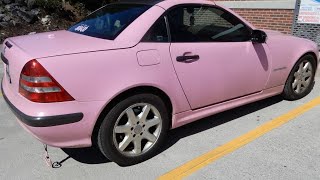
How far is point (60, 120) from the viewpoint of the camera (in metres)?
2.93

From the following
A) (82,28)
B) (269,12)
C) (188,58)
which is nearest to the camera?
(188,58)

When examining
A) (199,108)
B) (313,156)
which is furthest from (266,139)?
(199,108)

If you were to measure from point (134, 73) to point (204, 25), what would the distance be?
47.0 inches

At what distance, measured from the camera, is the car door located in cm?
360

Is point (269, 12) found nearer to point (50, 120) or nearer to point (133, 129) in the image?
point (133, 129)

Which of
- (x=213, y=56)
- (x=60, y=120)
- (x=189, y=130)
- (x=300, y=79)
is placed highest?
(x=213, y=56)

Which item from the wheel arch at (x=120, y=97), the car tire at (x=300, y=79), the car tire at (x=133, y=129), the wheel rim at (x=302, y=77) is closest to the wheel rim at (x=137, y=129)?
the car tire at (x=133, y=129)

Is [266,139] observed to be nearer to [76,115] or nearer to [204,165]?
[204,165]

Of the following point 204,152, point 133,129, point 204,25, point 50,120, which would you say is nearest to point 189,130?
point 204,152

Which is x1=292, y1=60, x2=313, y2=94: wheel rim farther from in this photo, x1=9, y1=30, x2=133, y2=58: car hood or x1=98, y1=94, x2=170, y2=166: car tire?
x1=9, y1=30, x2=133, y2=58: car hood

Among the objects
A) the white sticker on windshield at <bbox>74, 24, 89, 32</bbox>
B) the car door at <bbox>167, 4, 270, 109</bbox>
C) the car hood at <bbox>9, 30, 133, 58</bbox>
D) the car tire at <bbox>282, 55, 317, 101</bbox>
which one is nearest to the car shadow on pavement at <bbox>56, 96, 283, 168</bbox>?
the car tire at <bbox>282, 55, 317, 101</bbox>

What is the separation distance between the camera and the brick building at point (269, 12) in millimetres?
8391

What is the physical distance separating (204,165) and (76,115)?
1.30m

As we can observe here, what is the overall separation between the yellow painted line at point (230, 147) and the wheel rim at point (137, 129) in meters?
0.38
